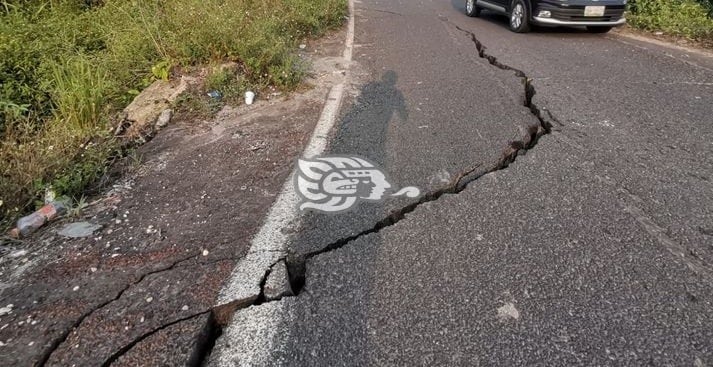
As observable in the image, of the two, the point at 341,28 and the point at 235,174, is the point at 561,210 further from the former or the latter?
the point at 341,28

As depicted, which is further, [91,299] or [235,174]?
[235,174]

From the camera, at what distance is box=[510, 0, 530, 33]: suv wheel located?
7.84 m

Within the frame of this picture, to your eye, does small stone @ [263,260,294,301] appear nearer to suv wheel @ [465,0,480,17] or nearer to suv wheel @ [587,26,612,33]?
suv wheel @ [587,26,612,33]

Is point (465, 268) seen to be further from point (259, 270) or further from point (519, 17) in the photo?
point (519, 17)

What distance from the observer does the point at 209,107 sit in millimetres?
3977

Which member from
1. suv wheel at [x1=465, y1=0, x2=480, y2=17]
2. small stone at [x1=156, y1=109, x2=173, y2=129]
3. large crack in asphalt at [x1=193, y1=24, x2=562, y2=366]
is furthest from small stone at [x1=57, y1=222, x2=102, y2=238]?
suv wheel at [x1=465, y1=0, x2=480, y2=17]

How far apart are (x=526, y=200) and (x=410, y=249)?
34.8 inches

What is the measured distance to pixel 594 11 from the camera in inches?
286

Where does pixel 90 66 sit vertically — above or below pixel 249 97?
above

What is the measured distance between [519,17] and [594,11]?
1274mm

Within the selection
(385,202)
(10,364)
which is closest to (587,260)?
(385,202)

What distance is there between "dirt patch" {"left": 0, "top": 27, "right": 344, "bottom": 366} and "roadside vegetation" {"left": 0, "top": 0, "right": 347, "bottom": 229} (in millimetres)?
454

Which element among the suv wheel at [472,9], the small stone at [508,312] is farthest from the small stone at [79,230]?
the suv wheel at [472,9]

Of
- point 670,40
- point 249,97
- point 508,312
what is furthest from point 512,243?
point 670,40
